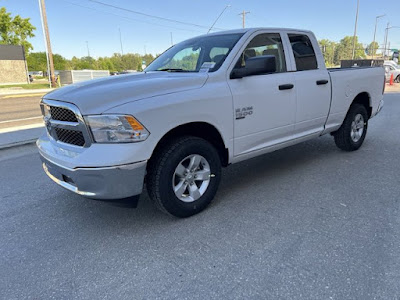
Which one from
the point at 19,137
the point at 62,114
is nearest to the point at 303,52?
the point at 62,114

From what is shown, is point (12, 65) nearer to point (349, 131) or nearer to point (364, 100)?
point (364, 100)

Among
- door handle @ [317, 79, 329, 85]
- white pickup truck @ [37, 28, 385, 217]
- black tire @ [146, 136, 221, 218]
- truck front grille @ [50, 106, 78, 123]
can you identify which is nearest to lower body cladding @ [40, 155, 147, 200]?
white pickup truck @ [37, 28, 385, 217]

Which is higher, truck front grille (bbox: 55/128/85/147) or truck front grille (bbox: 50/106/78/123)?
truck front grille (bbox: 50/106/78/123)

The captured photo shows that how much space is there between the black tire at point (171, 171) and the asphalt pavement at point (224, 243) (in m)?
0.17

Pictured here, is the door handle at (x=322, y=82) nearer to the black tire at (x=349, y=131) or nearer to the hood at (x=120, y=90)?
the black tire at (x=349, y=131)

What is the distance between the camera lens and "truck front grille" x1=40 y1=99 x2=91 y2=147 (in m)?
2.72

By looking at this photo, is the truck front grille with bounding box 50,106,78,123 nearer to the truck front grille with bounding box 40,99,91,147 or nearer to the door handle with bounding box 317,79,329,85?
the truck front grille with bounding box 40,99,91,147

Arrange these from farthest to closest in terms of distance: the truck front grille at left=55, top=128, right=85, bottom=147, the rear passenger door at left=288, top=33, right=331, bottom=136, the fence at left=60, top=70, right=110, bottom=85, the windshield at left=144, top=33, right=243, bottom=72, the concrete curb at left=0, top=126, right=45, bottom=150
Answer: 1. the fence at left=60, top=70, right=110, bottom=85
2. the concrete curb at left=0, top=126, right=45, bottom=150
3. the rear passenger door at left=288, top=33, right=331, bottom=136
4. the windshield at left=144, top=33, right=243, bottom=72
5. the truck front grille at left=55, top=128, right=85, bottom=147

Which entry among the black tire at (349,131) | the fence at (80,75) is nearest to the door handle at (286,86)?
the black tire at (349,131)

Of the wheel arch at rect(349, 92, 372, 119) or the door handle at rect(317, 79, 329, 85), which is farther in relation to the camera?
the wheel arch at rect(349, 92, 372, 119)

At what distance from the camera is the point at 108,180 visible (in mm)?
2656

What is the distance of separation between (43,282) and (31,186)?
225cm

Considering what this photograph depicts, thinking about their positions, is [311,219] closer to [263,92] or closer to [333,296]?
[333,296]

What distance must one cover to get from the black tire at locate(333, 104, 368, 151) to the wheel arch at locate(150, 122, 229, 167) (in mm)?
2696
